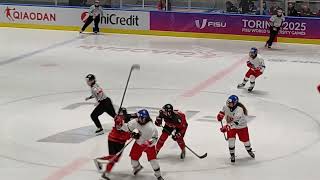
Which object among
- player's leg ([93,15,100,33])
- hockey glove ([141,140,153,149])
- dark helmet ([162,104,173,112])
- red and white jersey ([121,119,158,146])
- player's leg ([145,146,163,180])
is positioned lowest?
player's leg ([145,146,163,180])

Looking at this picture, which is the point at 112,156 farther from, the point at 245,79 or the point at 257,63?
the point at 245,79

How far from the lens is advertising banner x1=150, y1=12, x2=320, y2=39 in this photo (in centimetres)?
2428

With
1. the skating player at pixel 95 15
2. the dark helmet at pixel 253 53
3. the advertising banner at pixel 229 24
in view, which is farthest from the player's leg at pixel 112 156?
the skating player at pixel 95 15

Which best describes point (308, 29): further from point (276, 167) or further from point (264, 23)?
point (276, 167)

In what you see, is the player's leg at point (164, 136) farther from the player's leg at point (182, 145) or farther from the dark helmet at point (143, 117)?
the dark helmet at point (143, 117)

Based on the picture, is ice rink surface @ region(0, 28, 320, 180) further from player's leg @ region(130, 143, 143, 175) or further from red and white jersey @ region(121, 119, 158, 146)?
red and white jersey @ region(121, 119, 158, 146)

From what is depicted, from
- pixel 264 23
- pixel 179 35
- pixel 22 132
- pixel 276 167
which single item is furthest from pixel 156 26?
pixel 276 167

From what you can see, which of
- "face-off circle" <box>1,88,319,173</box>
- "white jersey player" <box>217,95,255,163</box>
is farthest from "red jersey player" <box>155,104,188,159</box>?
"white jersey player" <box>217,95,255,163</box>

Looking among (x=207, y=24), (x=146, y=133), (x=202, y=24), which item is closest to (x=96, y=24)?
(x=202, y=24)

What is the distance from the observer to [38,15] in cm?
2739

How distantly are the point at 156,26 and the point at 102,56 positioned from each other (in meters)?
5.20

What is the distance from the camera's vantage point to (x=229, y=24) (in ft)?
82.6

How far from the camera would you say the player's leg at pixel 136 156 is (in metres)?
9.64

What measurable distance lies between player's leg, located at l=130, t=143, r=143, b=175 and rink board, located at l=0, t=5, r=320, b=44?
15.6m
